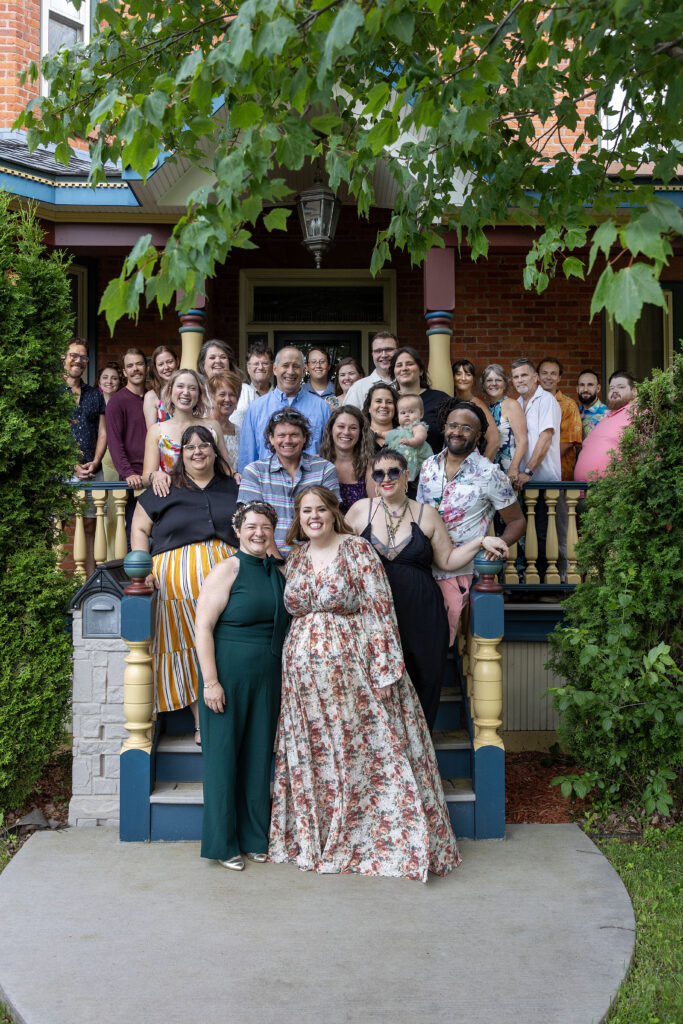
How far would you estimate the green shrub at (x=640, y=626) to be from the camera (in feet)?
15.3

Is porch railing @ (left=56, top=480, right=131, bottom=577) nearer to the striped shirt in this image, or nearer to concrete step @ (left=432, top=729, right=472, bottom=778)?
the striped shirt

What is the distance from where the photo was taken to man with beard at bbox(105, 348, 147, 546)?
6641mm

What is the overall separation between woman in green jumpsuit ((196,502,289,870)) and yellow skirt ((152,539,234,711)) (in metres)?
0.48

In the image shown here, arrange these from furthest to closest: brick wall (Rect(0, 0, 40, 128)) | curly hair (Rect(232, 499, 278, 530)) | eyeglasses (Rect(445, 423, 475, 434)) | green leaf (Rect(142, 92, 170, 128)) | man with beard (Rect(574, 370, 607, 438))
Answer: brick wall (Rect(0, 0, 40, 128)) < man with beard (Rect(574, 370, 607, 438)) < eyeglasses (Rect(445, 423, 475, 434)) < curly hair (Rect(232, 499, 278, 530)) < green leaf (Rect(142, 92, 170, 128))

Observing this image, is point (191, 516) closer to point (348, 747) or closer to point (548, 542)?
point (348, 747)

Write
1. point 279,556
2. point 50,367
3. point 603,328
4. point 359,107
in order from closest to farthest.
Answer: point 279,556
point 50,367
point 359,107
point 603,328

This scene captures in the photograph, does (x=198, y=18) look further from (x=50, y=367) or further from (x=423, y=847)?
(x=423, y=847)

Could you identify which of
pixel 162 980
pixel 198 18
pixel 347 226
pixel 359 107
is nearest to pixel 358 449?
pixel 198 18

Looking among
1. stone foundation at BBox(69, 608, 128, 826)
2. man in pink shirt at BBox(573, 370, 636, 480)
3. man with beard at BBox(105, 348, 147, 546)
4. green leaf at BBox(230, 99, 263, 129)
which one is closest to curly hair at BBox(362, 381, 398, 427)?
man in pink shirt at BBox(573, 370, 636, 480)

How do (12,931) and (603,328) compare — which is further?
(603,328)

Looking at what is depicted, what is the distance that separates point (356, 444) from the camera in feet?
17.2

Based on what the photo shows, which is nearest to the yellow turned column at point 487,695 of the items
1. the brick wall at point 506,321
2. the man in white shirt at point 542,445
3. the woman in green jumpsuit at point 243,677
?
the woman in green jumpsuit at point 243,677

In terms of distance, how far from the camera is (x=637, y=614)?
4809mm

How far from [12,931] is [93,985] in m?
0.61
